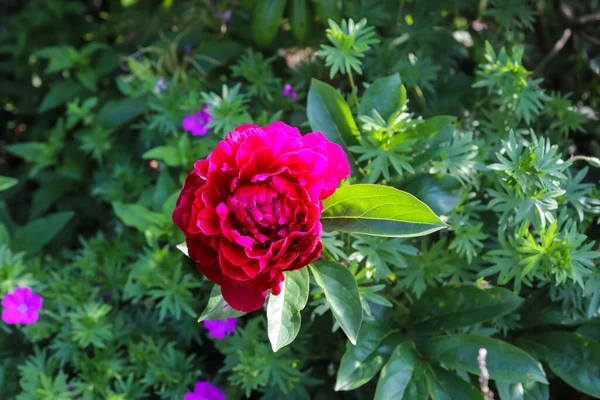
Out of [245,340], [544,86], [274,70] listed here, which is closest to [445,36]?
[544,86]

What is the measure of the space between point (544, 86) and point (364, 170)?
2.94 feet

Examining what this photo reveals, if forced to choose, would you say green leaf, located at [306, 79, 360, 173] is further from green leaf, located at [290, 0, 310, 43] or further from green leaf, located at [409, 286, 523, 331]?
green leaf, located at [290, 0, 310, 43]

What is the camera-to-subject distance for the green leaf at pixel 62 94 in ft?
6.53

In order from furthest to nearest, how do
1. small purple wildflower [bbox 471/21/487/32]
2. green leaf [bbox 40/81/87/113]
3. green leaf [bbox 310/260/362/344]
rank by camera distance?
green leaf [bbox 40/81/87/113], small purple wildflower [bbox 471/21/487/32], green leaf [bbox 310/260/362/344]

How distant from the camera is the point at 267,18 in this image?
1.64 metres

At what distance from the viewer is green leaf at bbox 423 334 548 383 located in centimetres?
110

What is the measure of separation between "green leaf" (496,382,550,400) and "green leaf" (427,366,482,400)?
76mm

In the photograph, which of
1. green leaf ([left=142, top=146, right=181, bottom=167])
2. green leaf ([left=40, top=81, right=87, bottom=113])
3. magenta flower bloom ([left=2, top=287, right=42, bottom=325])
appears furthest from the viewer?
green leaf ([left=40, top=81, right=87, bottom=113])

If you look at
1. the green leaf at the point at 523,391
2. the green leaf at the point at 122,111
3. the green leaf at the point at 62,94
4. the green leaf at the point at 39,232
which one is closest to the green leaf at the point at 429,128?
the green leaf at the point at 523,391

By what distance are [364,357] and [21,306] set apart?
0.80 metres

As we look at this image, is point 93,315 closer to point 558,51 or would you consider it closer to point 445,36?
point 445,36

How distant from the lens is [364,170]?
122cm

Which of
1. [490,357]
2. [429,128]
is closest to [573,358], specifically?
[490,357]

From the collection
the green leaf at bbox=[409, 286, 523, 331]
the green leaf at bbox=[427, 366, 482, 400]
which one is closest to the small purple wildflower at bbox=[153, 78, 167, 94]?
the green leaf at bbox=[409, 286, 523, 331]
